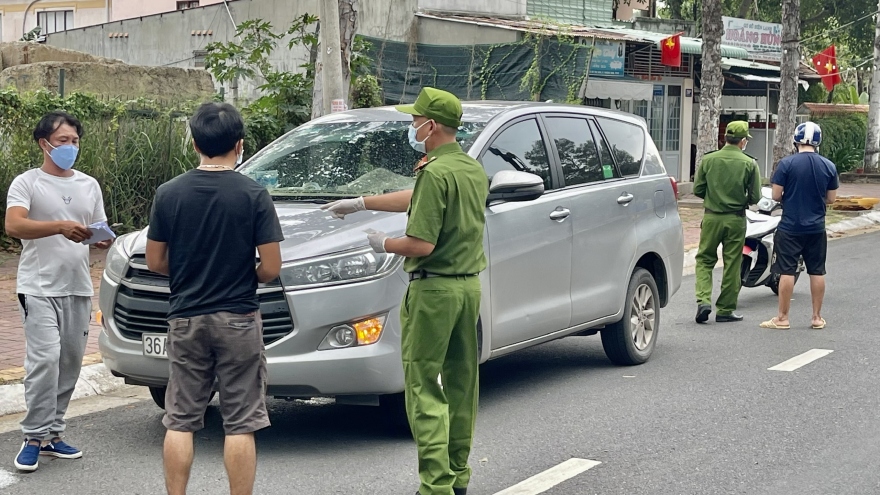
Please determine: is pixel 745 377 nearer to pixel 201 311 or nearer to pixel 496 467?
pixel 496 467

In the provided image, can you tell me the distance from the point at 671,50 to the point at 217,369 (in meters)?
21.0

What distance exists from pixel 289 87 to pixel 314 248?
33.5 feet

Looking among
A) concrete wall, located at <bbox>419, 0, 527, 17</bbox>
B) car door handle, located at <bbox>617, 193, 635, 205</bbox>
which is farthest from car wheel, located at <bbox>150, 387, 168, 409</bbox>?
concrete wall, located at <bbox>419, 0, 527, 17</bbox>

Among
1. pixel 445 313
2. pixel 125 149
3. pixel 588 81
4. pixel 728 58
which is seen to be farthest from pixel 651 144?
pixel 728 58

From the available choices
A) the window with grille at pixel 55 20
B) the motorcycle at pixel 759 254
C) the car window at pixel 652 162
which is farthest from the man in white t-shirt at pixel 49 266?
the window with grille at pixel 55 20

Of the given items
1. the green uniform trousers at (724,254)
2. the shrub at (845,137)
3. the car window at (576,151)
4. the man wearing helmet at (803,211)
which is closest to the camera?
the car window at (576,151)

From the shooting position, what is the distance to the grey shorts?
447 cm

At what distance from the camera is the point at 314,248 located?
19.5 feet

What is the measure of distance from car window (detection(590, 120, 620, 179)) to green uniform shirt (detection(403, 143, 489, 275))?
324 centimetres

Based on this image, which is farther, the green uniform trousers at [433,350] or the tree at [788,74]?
the tree at [788,74]

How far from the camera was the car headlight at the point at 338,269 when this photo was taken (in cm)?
585

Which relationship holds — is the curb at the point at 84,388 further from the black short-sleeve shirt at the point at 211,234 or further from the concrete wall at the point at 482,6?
the concrete wall at the point at 482,6

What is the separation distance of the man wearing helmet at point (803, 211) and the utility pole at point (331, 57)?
4754mm

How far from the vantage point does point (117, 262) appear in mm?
6242
